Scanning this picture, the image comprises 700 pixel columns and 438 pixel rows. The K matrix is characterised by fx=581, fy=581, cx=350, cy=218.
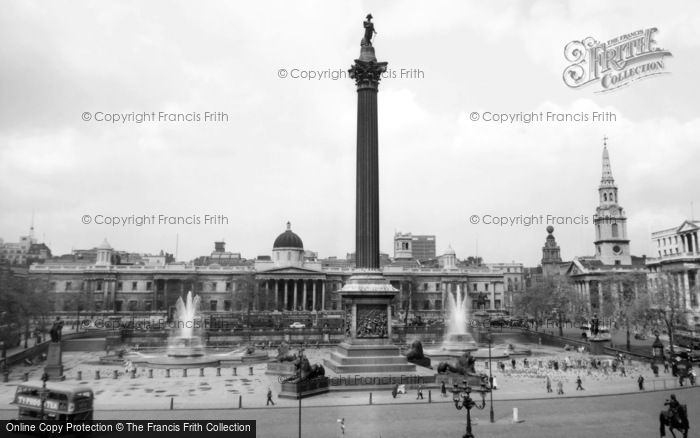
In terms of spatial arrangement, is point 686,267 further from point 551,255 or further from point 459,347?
point 551,255

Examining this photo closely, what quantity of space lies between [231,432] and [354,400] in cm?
1045

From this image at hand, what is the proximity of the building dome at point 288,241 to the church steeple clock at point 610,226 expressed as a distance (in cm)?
6883

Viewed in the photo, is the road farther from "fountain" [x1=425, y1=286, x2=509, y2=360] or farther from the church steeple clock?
the church steeple clock

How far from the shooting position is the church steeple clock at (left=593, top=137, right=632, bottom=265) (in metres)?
130

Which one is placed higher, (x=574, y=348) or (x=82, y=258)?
(x=82, y=258)

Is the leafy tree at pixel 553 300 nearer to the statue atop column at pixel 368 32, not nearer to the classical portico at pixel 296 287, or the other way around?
the classical portico at pixel 296 287

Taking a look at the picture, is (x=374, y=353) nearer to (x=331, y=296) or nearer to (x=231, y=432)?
(x=231, y=432)

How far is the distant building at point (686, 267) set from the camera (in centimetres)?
7775

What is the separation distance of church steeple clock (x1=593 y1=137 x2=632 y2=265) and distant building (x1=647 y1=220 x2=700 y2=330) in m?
20.6

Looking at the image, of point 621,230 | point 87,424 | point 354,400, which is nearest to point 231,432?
point 87,424

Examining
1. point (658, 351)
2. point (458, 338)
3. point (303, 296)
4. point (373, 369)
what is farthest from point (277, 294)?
point (373, 369)

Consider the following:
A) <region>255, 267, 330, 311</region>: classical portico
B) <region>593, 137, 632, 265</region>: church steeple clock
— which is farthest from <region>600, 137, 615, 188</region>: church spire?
<region>255, 267, 330, 311</region>: classical portico

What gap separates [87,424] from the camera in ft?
80.1

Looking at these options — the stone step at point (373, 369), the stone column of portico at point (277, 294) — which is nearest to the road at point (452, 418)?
the stone step at point (373, 369)
